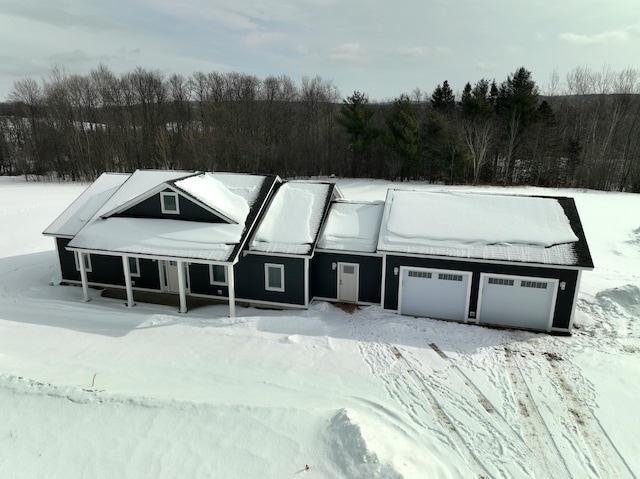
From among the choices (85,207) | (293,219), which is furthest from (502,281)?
(85,207)

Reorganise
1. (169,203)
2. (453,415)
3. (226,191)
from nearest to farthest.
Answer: (453,415), (169,203), (226,191)

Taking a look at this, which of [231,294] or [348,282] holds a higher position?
[348,282]

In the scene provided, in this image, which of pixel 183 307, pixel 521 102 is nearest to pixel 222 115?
pixel 521 102

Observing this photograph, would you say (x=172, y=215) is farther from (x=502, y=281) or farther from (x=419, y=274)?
(x=502, y=281)

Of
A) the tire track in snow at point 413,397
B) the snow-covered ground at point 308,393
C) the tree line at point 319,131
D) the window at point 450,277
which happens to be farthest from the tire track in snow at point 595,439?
the tree line at point 319,131

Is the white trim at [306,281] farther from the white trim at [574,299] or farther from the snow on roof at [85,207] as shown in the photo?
the snow on roof at [85,207]

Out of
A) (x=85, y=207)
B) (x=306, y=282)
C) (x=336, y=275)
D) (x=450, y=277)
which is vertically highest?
(x=85, y=207)

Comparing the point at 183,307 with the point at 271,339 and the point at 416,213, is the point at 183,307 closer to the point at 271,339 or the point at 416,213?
the point at 271,339
